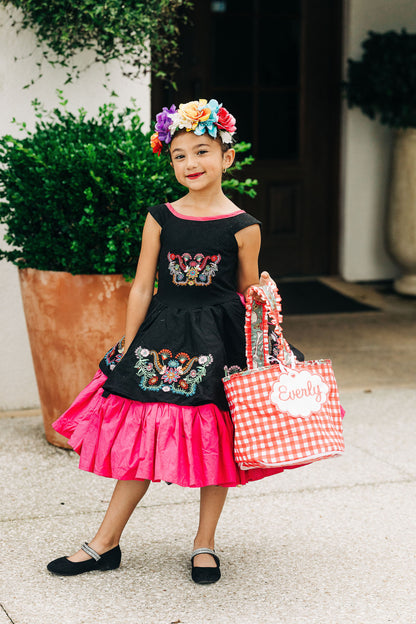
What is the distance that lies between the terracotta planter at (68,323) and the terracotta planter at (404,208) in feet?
14.1

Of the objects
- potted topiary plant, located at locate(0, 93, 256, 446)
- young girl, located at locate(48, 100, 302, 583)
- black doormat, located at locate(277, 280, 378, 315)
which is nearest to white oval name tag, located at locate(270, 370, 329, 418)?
young girl, located at locate(48, 100, 302, 583)

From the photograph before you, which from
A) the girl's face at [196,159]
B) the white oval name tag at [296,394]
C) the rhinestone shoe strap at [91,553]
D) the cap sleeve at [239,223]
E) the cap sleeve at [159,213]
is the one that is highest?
the girl's face at [196,159]

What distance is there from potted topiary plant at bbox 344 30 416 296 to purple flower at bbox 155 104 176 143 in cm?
490

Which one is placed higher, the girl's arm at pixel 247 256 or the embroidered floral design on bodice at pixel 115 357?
the girl's arm at pixel 247 256

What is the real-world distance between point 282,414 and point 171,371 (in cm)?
39

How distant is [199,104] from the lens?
2865 millimetres

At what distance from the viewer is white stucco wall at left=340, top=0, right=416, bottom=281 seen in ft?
26.1

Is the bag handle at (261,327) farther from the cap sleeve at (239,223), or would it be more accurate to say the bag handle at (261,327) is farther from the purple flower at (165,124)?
the purple flower at (165,124)

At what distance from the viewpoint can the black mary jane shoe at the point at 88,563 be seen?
117 inches

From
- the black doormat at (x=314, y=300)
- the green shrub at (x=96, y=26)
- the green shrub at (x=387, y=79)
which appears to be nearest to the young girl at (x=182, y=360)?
the green shrub at (x=96, y=26)

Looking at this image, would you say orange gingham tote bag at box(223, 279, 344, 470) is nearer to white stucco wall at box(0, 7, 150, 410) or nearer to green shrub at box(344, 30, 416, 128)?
white stucco wall at box(0, 7, 150, 410)

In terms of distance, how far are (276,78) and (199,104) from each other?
5.21m

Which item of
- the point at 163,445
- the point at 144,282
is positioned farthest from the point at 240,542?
the point at 144,282

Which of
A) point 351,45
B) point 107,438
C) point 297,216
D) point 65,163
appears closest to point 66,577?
point 107,438
